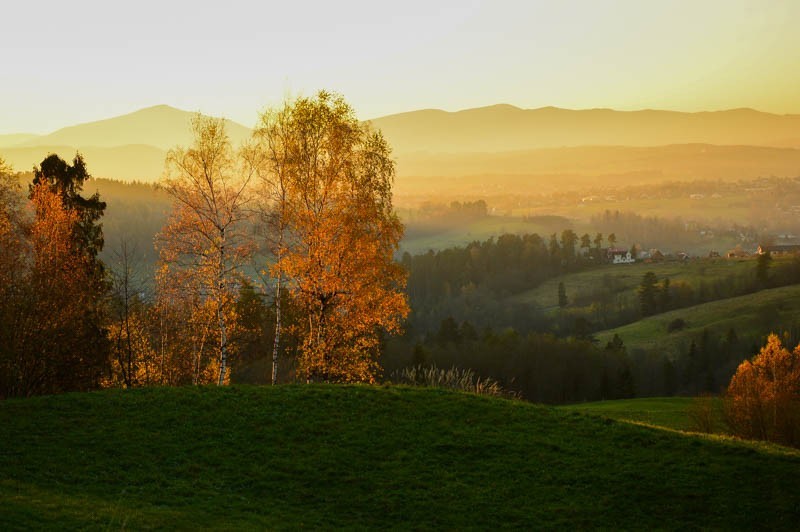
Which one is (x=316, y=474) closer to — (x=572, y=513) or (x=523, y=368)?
(x=572, y=513)

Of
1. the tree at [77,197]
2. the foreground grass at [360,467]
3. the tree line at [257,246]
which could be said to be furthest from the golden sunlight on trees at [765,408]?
the tree at [77,197]

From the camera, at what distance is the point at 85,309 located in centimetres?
3534

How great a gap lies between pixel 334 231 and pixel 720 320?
16571 cm

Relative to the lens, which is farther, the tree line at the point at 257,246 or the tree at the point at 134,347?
the tree at the point at 134,347

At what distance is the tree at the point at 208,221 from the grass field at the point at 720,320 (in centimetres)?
14081

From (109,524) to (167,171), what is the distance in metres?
24.0

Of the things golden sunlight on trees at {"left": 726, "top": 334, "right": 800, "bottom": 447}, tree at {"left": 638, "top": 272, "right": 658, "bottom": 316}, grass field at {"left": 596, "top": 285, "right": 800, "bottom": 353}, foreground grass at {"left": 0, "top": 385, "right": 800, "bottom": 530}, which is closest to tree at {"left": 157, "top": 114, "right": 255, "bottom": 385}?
foreground grass at {"left": 0, "top": 385, "right": 800, "bottom": 530}

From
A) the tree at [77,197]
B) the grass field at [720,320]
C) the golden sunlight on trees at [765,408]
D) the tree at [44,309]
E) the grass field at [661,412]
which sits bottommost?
the grass field at [720,320]

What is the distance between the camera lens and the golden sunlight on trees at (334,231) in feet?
113

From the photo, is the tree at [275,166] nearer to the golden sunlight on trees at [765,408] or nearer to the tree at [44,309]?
the tree at [44,309]

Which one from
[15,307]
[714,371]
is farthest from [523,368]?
[15,307]

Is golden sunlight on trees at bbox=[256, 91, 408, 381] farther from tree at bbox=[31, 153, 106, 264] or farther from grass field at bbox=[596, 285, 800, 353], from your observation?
grass field at bbox=[596, 285, 800, 353]

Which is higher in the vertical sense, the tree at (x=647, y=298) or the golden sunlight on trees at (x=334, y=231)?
the golden sunlight on trees at (x=334, y=231)

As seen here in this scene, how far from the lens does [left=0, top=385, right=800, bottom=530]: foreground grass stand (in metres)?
18.1
